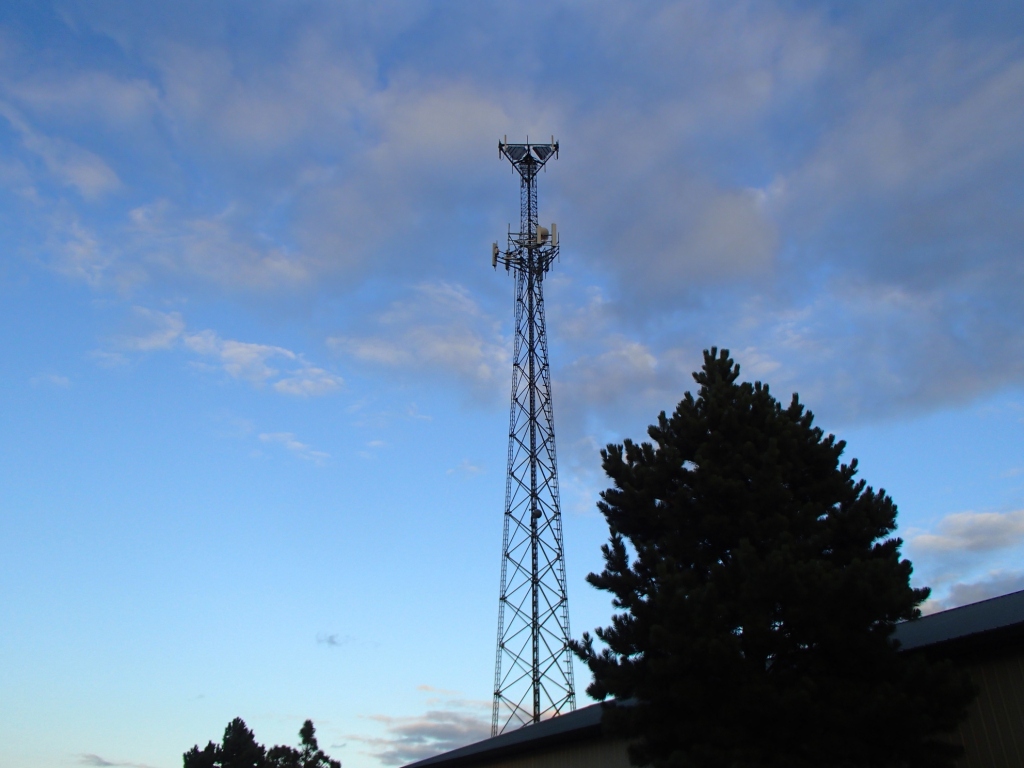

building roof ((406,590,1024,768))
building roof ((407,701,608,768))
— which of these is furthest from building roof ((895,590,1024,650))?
building roof ((407,701,608,768))

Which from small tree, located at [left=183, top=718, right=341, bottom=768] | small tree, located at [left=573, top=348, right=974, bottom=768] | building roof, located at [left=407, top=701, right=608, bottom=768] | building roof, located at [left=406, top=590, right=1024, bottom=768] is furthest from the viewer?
small tree, located at [left=183, top=718, right=341, bottom=768]

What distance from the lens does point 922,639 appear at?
15023mm

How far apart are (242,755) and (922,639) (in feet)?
251

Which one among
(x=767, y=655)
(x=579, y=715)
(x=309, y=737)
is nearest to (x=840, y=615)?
(x=767, y=655)

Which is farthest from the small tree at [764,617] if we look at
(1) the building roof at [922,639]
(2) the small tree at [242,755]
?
(2) the small tree at [242,755]

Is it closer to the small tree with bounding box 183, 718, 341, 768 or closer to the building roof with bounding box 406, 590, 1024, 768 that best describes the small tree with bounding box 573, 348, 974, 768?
the building roof with bounding box 406, 590, 1024, 768

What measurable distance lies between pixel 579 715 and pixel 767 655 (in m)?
12.8

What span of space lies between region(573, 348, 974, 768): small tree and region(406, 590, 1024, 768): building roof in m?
1.10

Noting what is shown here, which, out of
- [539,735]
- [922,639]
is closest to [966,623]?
[922,639]

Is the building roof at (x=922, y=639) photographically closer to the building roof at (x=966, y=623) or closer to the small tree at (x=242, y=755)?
the building roof at (x=966, y=623)

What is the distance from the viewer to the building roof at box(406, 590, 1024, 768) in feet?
44.1

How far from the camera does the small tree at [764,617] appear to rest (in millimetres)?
12414

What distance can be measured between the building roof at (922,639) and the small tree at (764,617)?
1.10 metres

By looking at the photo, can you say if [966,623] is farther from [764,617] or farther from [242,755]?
[242,755]
